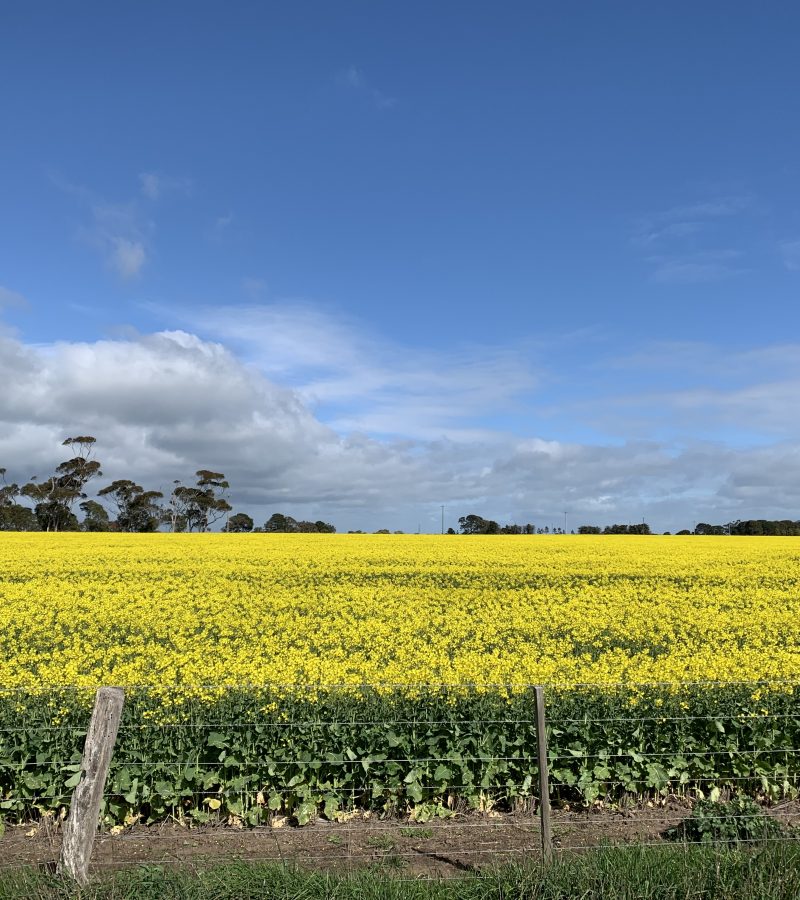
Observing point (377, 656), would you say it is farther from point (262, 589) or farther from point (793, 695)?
point (262, 589)

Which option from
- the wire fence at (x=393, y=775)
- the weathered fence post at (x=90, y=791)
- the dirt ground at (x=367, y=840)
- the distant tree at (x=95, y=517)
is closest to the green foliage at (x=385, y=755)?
the wire fence at (x=393, y=775)

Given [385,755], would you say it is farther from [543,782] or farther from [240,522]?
[240,522]

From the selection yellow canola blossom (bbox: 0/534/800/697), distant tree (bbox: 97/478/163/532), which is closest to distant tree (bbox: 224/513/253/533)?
distant tree (bbox: 97/478/163/532)

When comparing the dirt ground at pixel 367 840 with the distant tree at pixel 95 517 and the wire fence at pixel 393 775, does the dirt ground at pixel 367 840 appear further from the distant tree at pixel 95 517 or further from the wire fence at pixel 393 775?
the distant tree at pixel 95 517

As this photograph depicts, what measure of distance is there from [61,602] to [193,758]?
37.8 feet

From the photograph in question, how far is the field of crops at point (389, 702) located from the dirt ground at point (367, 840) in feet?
0.80

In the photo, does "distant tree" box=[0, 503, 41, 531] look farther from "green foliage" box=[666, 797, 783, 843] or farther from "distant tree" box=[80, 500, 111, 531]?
"green foliage" box=[666, 797, 783, 843]

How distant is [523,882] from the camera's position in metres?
5.66

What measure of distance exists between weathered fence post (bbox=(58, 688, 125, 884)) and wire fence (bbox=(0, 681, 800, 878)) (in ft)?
3.93

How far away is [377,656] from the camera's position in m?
11.4

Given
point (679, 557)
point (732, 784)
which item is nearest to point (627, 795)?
point (732, 784)

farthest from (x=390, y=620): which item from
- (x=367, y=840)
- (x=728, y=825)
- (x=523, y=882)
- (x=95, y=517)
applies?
(x=95, y=517)

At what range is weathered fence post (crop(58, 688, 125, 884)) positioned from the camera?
20.4ft

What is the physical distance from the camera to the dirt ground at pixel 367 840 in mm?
7012
